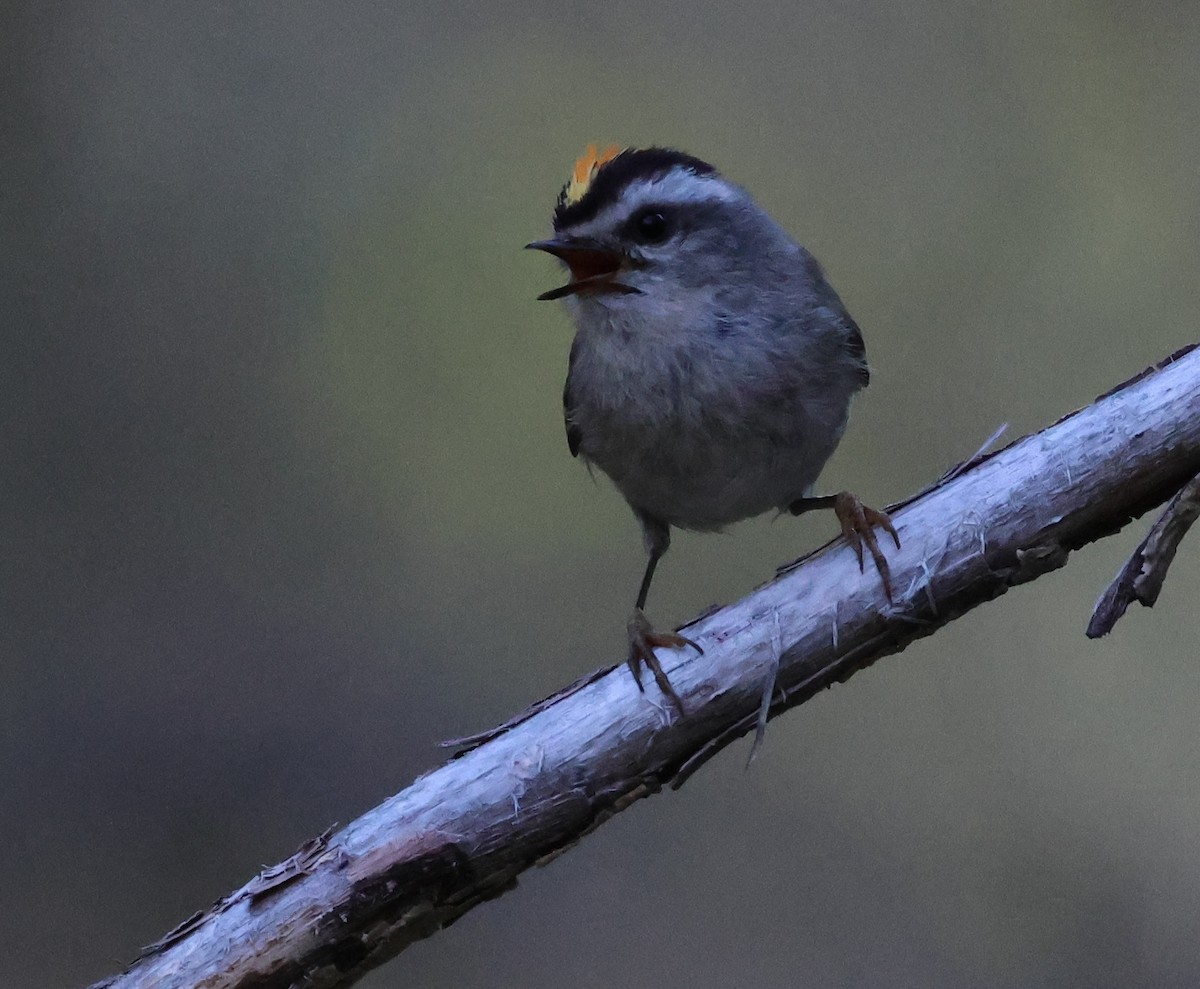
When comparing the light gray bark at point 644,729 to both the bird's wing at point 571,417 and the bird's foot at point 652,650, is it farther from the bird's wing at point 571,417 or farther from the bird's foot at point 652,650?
the bird's wing at point 571,417

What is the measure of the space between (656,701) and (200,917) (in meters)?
0.65

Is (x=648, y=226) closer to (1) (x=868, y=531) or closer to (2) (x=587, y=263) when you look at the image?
(2) (x=587, y=263)

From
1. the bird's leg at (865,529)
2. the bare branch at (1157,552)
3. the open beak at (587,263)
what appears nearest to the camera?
the bare branch at (1157,552)

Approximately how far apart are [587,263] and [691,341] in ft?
0.68

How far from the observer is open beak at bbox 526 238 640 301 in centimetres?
173

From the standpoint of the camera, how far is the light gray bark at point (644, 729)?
146 cm

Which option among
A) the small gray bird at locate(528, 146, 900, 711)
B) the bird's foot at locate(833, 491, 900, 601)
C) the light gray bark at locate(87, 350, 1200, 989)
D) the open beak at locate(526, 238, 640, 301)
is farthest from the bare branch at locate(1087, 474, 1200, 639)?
the open beak at locate(526, 238, 640, 301)

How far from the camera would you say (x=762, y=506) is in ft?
6.31

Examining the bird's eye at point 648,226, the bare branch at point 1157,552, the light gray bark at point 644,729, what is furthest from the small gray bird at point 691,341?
the bare branch at point 1157,552

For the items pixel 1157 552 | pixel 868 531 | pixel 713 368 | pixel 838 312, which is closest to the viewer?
pixel 1157 552

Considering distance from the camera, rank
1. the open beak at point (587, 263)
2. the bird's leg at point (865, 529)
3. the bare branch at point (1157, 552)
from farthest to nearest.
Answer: the open beak at point (587, 263)
the bird's leg at point (865, 529)
the bare branch at point (1157, 552)

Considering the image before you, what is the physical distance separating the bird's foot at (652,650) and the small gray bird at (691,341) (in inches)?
1.5

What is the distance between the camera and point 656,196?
5.86 feet

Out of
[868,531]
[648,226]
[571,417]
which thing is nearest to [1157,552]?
[868,531]
